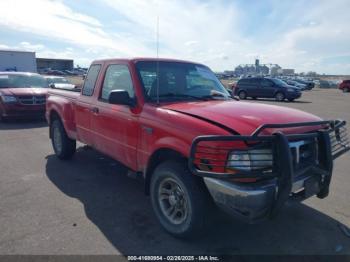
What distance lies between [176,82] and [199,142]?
1679mm

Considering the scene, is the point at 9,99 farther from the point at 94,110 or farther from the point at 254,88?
the point at 254,88

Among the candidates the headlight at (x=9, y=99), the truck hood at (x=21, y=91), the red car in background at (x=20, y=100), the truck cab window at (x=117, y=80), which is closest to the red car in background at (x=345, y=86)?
the red car in background at (x=20, y=100)

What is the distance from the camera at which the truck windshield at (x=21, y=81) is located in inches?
449

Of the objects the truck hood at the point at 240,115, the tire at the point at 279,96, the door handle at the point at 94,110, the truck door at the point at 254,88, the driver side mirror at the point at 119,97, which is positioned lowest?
the tire at the point at 279,96

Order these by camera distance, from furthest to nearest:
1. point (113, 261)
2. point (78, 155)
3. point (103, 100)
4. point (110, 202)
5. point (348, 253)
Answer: point (78, 155), point (103, 100), point (110, 202), point (348, 253), point (113, 261)

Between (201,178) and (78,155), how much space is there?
4.27 m

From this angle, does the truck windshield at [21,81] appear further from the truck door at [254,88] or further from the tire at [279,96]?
the tire at [279,96]

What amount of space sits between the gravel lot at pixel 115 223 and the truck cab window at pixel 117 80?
150 centimetres

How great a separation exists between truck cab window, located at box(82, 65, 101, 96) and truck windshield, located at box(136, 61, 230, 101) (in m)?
1.18

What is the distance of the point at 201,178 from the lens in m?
3.18

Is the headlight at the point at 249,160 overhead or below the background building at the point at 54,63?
below

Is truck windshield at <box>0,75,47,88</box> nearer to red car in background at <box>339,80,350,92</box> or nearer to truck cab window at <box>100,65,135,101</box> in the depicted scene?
truck cab window at <box>100,65,135,101</box>

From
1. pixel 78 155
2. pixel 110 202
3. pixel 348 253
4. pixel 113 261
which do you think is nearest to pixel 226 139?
pixel 113 261

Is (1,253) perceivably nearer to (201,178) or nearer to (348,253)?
(201,178)
